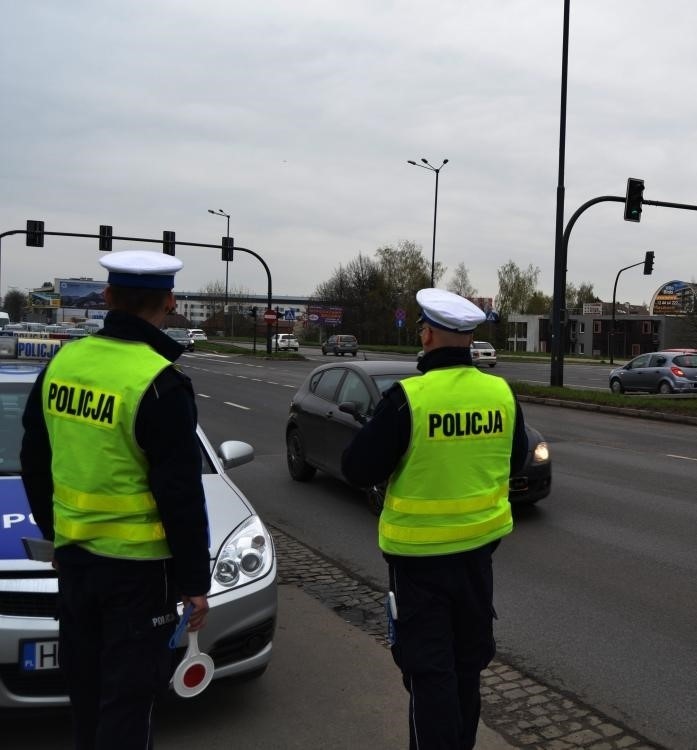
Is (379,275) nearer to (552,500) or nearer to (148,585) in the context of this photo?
(552,500)

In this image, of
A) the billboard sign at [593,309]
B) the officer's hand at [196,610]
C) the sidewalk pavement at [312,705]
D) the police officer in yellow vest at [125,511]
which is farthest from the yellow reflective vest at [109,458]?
the billboard sign at [593,309]

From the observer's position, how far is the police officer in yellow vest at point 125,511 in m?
2.33

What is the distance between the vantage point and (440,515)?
9.02 feet

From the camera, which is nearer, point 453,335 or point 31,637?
point 453,335

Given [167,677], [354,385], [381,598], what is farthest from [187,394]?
[354,385]

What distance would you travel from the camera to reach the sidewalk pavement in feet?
11.5

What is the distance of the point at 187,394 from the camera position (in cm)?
242

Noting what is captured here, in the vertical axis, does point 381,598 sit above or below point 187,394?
below

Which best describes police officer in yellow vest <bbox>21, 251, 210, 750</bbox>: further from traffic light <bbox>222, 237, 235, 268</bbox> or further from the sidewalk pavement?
traffic light <bbox>222, 237, 235, 268</bbox>

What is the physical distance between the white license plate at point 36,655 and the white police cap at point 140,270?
5.30ft

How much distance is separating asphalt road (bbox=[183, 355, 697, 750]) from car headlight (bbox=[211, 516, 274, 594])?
159 centimetres

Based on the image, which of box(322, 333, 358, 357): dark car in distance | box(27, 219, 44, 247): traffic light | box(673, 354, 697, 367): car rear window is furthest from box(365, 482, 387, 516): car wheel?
box(322, 333, 358, 357): dark car in distance

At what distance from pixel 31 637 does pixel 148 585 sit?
1152 millimetres

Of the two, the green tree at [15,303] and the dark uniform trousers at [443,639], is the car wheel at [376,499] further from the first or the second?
the green tree at [15,303]
